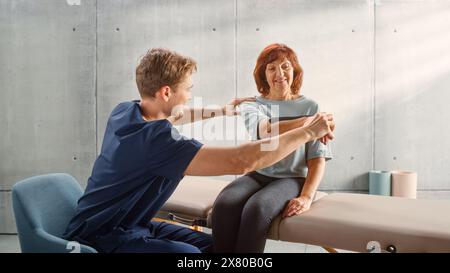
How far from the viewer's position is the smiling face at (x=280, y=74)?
1.95 metres

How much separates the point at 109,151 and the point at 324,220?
2.66ft

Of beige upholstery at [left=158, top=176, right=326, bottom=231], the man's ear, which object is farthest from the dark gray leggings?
the man's ear

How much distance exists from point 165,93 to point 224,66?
1.97 m

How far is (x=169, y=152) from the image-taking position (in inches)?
49.3

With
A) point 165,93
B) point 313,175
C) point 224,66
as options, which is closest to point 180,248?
point 165,93

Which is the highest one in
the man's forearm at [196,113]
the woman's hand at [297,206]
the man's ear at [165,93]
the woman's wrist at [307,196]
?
the man's ear at [165,93]

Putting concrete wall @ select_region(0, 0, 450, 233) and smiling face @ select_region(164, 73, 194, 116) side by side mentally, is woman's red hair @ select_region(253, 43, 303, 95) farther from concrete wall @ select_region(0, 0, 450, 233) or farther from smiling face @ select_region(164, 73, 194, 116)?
concrete wall @ select_region(0, 0, 450, 233)

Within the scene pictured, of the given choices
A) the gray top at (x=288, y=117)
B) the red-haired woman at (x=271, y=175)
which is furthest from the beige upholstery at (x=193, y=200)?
the gray top at (x=288, y=117)

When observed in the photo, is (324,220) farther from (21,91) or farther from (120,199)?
(21,91)

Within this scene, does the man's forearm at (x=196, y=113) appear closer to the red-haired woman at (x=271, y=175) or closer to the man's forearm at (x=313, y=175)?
the red-haired woman at (x=271, y=175)

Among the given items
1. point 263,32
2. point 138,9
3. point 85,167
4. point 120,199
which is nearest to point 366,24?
point 263,32

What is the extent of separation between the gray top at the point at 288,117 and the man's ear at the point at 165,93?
1.95 feet

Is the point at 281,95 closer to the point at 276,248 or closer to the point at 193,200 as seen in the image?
the point at 193,200

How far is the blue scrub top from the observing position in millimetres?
1253
